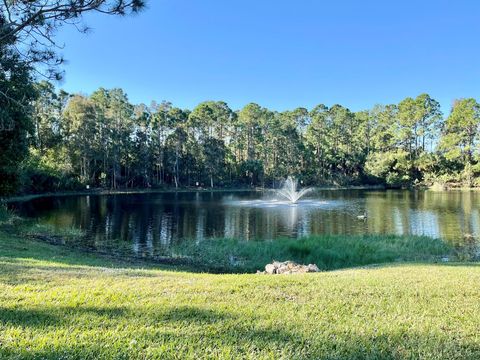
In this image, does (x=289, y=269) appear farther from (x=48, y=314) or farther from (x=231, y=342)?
(x=48, y=314)

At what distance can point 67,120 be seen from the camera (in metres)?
51.7

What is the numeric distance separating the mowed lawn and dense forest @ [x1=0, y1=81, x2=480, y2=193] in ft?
139

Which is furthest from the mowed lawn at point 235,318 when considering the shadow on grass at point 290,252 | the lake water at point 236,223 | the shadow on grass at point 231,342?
the lake water at point 236,223

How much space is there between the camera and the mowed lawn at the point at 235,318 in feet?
11.9

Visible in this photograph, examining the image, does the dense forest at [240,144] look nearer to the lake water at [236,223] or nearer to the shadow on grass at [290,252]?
the lake water at [236,223]

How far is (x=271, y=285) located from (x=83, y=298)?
9.73 ft

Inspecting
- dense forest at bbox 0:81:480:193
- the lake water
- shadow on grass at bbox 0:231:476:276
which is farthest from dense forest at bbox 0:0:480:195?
shadow on grass at bbox 0:231:476:276

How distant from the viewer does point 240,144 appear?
7050 centimetres

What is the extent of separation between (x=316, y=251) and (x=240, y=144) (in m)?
56.9

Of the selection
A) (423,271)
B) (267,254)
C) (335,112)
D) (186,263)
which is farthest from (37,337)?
(335,112)

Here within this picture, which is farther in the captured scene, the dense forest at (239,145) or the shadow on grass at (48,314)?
the dense forest at (239,145)

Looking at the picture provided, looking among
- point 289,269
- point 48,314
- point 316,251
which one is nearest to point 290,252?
point 316,251

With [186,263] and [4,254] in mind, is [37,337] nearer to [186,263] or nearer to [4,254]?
[4,254]

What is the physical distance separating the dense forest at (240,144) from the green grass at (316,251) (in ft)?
114
